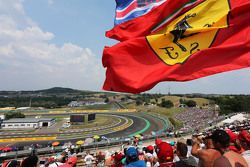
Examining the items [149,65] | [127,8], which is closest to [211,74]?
[149,65]

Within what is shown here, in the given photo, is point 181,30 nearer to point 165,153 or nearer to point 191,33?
point 191,33

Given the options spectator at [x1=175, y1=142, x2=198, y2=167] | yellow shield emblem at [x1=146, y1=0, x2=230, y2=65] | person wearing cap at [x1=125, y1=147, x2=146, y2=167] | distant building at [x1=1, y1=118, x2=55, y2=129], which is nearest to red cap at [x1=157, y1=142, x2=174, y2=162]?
spectator at [x1=175, y1=142, x2=198, y2=167]

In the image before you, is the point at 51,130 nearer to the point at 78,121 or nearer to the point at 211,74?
the point at 78,121

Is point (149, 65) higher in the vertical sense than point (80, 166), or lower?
higher

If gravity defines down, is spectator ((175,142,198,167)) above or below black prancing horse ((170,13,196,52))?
below

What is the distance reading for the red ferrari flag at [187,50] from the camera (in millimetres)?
4992

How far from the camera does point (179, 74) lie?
512 centimetres

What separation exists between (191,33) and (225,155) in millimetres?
3441

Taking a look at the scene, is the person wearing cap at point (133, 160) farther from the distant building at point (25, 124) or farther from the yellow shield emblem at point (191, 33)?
the distant building at point (25, 124)

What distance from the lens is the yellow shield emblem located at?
18.0 feet

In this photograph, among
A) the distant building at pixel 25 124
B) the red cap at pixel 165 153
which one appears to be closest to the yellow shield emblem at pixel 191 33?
the red cap at pixel 165 153

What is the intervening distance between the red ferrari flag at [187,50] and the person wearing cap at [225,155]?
192 cm

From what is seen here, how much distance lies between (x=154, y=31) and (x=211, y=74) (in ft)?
7.62

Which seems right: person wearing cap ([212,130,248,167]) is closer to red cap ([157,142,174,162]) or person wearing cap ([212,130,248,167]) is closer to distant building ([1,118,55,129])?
red cap ([157,142,174,162])
